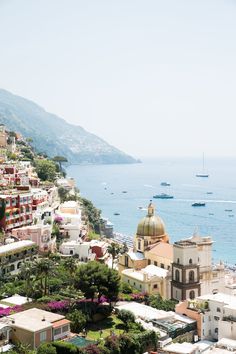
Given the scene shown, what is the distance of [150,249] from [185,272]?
3203 mm

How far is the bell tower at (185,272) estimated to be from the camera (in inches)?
1034

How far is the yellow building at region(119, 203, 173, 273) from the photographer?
2817cm

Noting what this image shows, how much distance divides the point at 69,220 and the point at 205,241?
31.3 feet

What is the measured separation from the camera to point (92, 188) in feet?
385

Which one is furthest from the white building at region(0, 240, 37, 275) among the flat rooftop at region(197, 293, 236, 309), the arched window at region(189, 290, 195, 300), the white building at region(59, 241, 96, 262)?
the flat rooftop at region(197, 293, 236, 309)

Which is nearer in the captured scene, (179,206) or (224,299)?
(224,299)

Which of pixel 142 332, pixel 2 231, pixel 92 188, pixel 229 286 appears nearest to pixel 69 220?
pixel 2 231

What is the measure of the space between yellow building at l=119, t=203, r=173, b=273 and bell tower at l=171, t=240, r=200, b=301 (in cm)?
104

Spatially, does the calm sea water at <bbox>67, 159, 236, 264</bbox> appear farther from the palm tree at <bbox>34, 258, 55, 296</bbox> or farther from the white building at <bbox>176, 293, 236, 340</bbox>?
the palm tree at <bbox>34, 258, 55, 296</bbox>

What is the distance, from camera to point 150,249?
2897 cm

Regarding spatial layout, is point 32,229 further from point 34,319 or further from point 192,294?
point 34,319

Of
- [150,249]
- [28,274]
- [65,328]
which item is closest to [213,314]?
[150,249]

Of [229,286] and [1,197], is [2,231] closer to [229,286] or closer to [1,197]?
[1,197]

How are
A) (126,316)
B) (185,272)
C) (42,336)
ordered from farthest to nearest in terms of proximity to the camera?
(185,272)
(126,316)
(42,336)
